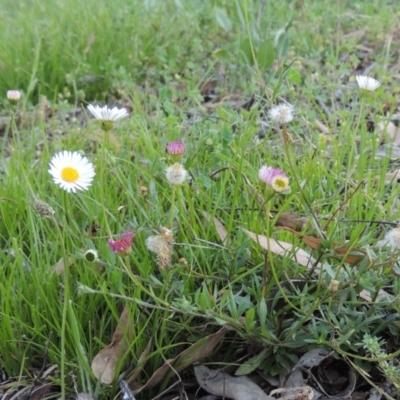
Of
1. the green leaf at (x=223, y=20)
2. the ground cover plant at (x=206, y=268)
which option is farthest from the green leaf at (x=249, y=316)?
the green leaf at (x=223, y=20)

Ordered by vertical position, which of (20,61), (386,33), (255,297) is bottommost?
(20,61)

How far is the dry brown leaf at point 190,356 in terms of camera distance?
47.3 inches

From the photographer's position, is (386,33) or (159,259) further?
(386,33)

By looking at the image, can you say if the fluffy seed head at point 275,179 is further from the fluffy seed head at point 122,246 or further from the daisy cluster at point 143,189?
the fluffy seed head at point 122,246

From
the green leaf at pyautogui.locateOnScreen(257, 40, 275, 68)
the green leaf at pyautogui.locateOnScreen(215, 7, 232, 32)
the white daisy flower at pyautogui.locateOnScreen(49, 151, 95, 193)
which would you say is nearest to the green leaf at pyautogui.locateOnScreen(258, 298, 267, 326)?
the white daisy flower at pyautogui.locateOnScreen(49, 151, 95, 193)

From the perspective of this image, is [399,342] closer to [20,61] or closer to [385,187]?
[385,187]

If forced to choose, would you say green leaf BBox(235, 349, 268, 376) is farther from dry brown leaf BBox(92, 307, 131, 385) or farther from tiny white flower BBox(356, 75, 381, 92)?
tiny white flower BBox(356, 75, 381, 92)

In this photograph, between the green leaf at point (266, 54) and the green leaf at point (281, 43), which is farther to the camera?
the green leaf at point (281, 43)

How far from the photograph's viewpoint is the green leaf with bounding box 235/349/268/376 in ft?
3.89

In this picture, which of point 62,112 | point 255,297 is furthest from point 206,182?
point 62,112

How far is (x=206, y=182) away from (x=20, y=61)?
1738mm

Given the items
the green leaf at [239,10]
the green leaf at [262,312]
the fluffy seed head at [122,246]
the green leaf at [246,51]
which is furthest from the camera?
the green leaf at [246,51]

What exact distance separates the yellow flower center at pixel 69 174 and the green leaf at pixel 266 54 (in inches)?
52.5

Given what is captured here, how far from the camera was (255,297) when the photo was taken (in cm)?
123
